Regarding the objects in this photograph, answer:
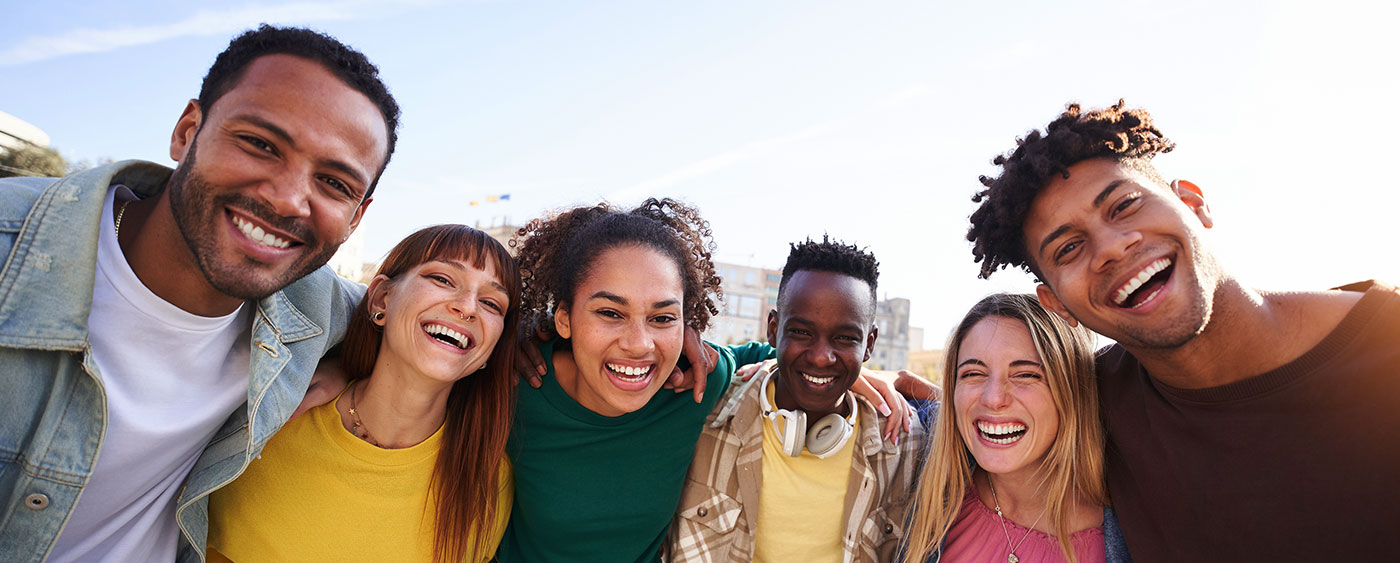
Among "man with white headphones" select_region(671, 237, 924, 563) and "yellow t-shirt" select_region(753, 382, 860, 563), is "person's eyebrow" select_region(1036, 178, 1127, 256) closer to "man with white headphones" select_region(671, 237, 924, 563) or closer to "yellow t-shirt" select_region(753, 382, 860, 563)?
"man with white headphones" select_region(671, 237, 924, 563)

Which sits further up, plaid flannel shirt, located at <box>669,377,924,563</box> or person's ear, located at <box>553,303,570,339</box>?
person's ear, located at <box>553,303,570,339</box>

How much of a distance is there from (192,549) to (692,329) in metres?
2.34

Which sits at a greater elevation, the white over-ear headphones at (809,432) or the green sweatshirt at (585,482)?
the white over-ear headphones at (809,432)

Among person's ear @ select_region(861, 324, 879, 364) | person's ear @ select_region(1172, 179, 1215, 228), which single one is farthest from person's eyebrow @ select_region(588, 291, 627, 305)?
person's ear @ select_region(1172, 179, 1215, 228)

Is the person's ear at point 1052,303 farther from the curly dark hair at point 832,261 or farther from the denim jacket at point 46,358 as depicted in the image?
the denim jacket at point 46,358

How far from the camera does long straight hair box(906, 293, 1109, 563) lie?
3.04 meters

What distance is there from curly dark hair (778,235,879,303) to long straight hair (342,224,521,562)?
152 centimetres

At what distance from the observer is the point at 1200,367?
2639 millimetres

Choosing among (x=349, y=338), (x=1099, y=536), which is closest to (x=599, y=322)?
(x=349, y=338)

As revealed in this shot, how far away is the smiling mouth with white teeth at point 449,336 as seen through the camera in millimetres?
2904

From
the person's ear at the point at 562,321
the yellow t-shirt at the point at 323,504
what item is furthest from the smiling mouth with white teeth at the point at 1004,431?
the yellow t-shirt at the point at 323,504

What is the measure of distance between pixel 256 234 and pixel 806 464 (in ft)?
8.51

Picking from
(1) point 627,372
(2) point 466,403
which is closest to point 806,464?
(1) point 627,372

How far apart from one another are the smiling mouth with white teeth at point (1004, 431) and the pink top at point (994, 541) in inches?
14.7
